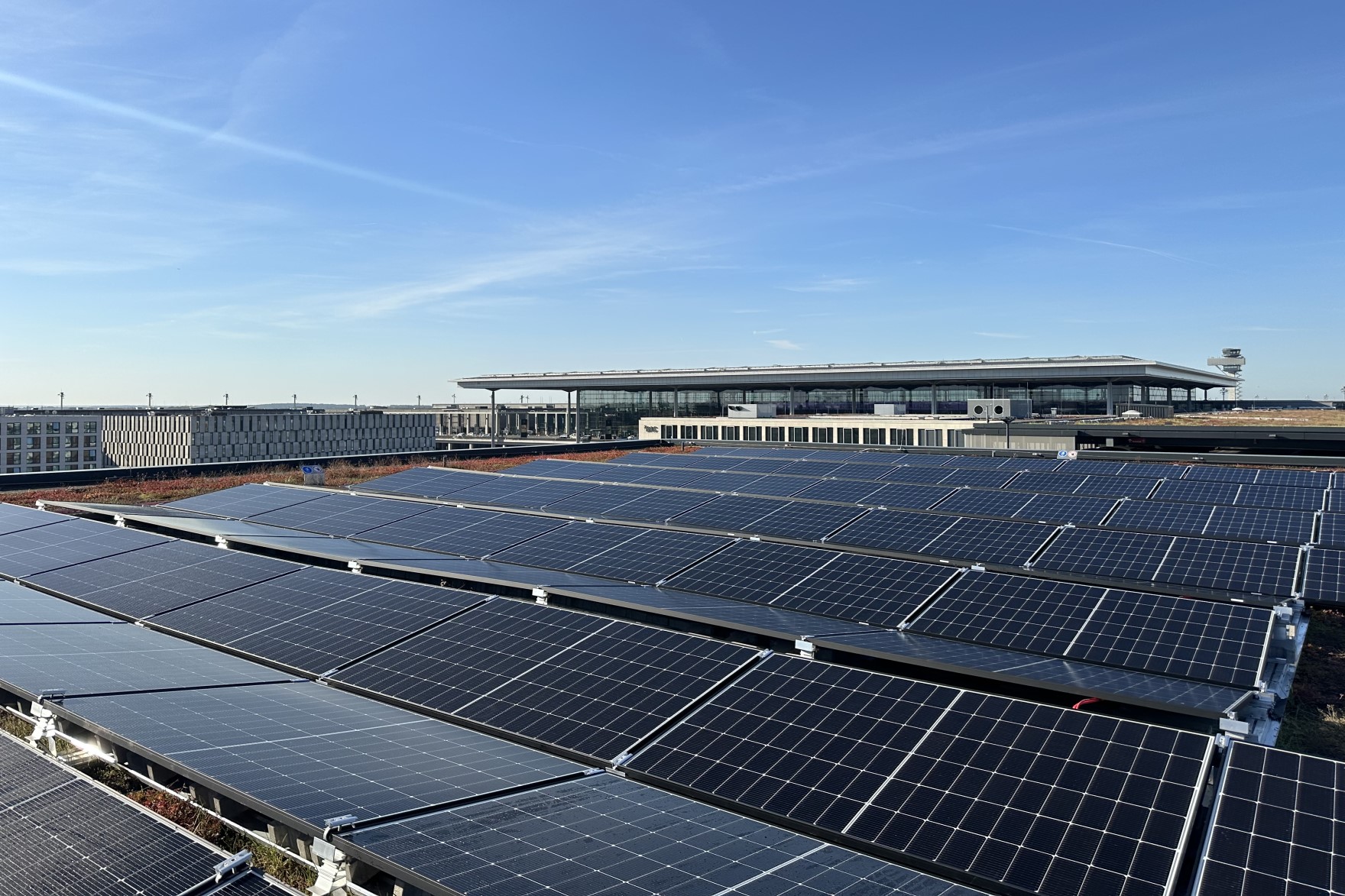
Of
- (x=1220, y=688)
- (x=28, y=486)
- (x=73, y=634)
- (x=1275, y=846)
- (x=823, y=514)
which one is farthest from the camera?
(x=28, y=486)

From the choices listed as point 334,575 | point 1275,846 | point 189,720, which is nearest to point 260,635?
point 334,575

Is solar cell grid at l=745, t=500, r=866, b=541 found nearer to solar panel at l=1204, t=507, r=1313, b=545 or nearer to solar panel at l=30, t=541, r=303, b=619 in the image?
solar panel at l=1204, t=507, r=1313, b=545

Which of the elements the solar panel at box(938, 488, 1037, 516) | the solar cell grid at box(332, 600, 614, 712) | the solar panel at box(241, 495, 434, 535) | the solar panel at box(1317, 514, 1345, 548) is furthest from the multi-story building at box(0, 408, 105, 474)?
the solar panel at box(1317, 514, 1345, 548)

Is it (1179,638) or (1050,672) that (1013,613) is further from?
(1050,672)

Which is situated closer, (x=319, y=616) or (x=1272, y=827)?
(x=1272, y=827)

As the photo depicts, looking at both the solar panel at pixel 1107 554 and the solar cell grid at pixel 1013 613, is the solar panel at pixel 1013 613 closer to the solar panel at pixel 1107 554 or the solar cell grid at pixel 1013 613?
the solar cell grid at pixel 1013 613

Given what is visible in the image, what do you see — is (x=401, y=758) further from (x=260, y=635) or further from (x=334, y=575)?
(x=334, y=575)

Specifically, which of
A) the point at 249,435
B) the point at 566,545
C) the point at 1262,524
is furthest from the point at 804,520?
the point at 249,435
